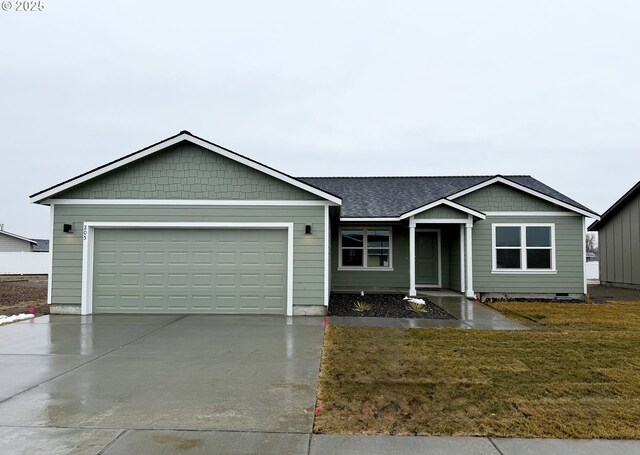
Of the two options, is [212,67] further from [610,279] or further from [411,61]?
[610,279]

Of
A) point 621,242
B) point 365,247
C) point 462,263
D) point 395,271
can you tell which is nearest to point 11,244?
point 365,247

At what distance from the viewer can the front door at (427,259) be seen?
1554cm

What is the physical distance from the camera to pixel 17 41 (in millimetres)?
13719

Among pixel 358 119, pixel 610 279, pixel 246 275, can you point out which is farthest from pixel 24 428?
pixel 358 119

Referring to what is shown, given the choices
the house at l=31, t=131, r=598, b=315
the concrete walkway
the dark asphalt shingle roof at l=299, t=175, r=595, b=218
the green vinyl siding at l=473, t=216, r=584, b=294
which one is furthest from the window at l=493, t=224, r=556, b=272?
the house at l=31, t=131, r=598, b=315

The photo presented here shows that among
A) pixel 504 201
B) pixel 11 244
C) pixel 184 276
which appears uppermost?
pixel 504 201

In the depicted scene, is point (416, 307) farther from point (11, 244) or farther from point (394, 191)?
point (11, 244)

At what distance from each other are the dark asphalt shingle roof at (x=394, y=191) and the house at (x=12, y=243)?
31421 millimetres

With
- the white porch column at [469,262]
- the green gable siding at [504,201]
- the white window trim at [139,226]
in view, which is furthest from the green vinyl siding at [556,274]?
the white window trim at [139,226]

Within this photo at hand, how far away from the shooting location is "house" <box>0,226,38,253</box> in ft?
115

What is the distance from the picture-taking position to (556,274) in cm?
1348

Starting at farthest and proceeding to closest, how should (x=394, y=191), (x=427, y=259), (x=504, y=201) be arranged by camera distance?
(x=394, y=191) < (x=427, y=259) < (x=504, y=201)

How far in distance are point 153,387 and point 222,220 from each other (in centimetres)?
564

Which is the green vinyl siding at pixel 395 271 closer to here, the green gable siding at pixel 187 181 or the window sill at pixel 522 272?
the window sill at pixel 522 272
